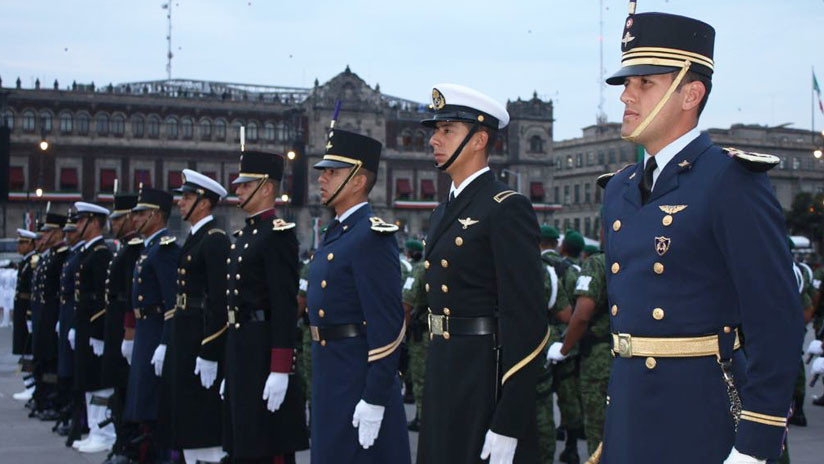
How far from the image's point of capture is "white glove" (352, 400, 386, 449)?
197 inches

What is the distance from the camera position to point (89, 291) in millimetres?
9883

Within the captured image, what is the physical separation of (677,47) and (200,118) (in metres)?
65.7

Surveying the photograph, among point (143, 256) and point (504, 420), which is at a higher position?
point (143, 256)

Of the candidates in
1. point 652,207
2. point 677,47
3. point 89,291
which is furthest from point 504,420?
point 89,291

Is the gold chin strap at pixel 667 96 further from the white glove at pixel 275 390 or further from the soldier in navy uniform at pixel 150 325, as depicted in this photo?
the soldier in navy uniform at pixel 150 325

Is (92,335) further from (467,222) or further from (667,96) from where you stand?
(667,96)

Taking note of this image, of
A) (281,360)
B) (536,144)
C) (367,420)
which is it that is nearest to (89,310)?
(281,360)

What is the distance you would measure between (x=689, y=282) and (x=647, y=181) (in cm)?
45

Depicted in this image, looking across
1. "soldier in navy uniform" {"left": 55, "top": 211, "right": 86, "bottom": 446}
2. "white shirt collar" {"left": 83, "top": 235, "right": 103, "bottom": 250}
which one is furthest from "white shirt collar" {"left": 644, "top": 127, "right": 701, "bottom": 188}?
"soldier in navy uniform" {"left": 55, "top": 211, "right": 86, "bottom": 446}

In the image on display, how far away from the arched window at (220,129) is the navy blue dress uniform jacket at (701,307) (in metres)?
65.3

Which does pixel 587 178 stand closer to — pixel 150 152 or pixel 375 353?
pixel 150 152

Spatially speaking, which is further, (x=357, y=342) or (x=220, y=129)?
(x=220, y=129)

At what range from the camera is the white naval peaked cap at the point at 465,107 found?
15.0ft

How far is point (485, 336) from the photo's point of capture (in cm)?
423
